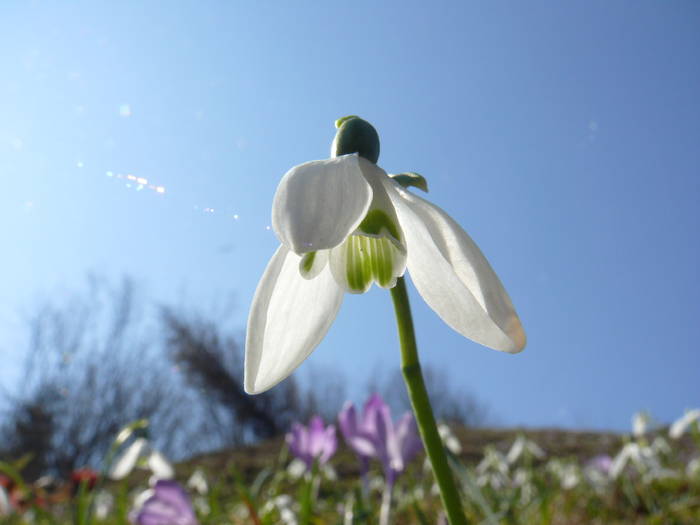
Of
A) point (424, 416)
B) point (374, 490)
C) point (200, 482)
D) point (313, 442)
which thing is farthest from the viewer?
point (374, 490)

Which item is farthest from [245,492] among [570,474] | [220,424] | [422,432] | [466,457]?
[220,424]

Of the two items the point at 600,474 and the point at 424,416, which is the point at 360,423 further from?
the point at 600,474

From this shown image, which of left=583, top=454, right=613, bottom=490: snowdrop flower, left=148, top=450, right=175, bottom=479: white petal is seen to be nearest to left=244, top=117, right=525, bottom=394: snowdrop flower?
left=148, top=450, right=175, bottom=479: white petal

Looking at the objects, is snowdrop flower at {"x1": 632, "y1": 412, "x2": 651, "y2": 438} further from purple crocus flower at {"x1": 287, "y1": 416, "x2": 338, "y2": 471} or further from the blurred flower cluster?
purple crocus flower at {"x1": 287, "y1": 416, "x2": 338, "y2": 471}

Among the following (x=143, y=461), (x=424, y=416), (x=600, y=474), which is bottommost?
(x=600, y=474)

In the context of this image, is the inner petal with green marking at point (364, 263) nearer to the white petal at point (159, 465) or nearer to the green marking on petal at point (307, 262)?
the green marking on petal at point (307, 262)

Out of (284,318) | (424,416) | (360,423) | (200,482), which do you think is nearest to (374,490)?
(200,482)

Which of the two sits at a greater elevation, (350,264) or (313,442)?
(350,264)

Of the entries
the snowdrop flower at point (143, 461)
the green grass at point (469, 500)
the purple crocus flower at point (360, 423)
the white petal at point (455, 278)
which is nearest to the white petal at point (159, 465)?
the snowdrop flower at point (143, 461)
